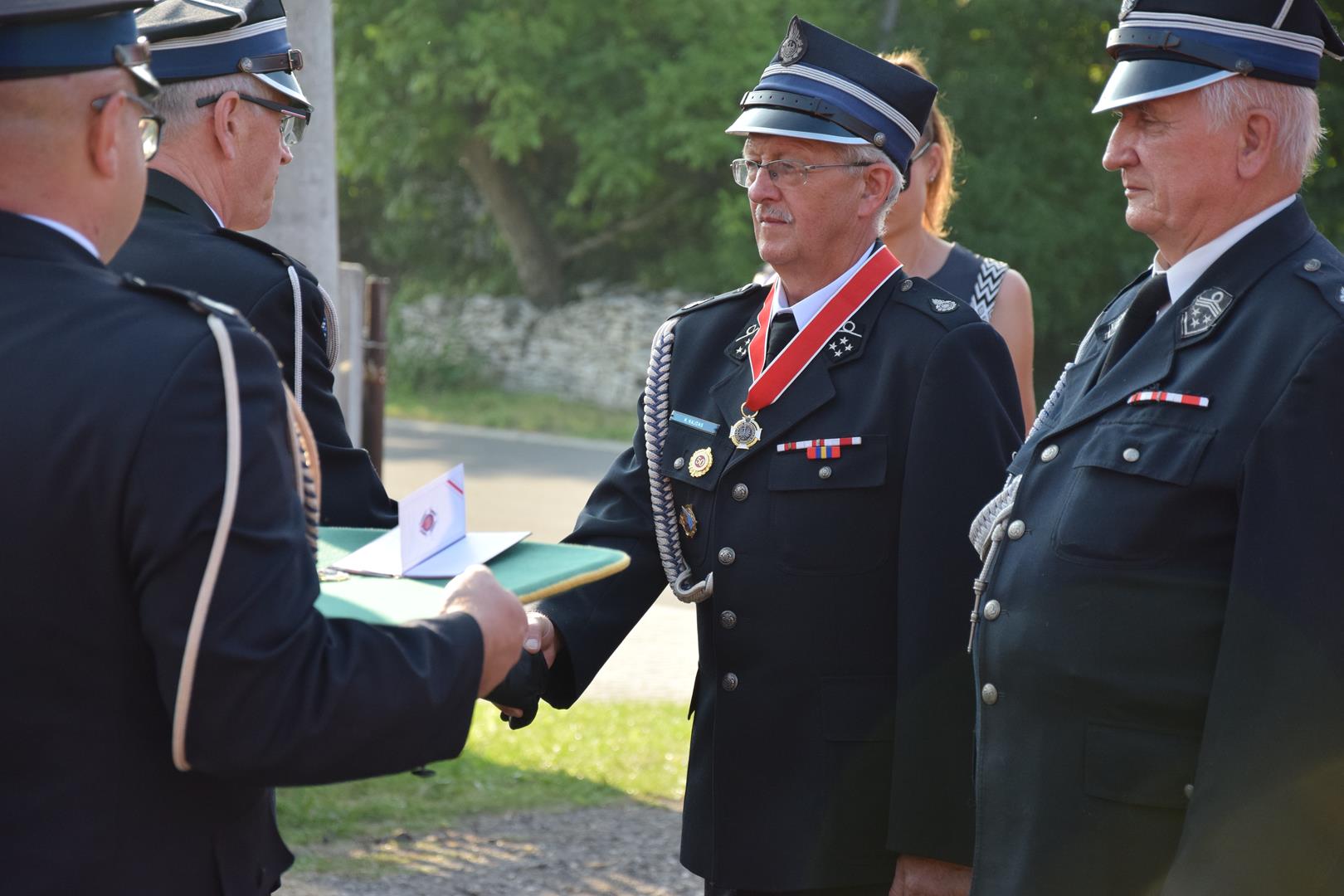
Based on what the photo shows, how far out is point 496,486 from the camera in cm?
1427

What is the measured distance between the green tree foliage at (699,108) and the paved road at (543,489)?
5.61 meters

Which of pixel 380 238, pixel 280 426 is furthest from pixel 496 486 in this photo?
pixel 380 238

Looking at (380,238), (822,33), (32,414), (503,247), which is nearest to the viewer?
(32,414)

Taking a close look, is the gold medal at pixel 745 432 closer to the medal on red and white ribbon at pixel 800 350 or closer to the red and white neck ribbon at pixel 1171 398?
the medal on red and white ribbon at pixel 800 350

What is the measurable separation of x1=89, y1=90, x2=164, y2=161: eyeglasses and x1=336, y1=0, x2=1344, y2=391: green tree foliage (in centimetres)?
1927

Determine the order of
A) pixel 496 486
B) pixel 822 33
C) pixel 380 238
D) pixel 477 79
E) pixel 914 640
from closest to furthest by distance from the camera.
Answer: pixel 914 640, pixel 822 33, pixel 496 486, pixel 477 79, pixel 380 238

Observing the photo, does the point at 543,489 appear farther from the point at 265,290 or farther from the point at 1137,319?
the point at 1137,319

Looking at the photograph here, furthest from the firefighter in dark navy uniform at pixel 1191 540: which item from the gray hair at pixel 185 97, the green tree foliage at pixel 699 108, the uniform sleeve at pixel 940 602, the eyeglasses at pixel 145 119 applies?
the green tree foliage at pixel 699 108

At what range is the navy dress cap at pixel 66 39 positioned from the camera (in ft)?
5.55

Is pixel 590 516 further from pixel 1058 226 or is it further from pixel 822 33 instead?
pixel 1058 226

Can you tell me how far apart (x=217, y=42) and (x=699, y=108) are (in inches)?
793

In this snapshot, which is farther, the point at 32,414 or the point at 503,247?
the point at 503,247

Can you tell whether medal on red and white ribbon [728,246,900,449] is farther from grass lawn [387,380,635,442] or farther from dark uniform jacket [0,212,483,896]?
grass lawn [387,380,635,442]

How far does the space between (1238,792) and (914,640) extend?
0.74 metres
